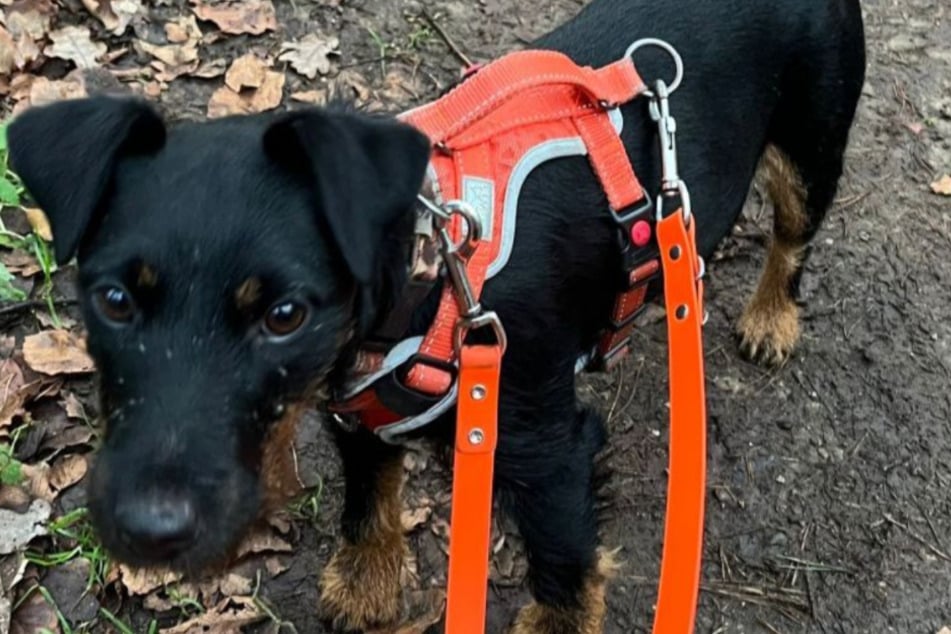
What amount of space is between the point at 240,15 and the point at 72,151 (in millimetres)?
3480

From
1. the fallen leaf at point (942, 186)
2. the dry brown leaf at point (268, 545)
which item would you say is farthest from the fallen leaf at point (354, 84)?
the fallen leaf at point (942, 186)

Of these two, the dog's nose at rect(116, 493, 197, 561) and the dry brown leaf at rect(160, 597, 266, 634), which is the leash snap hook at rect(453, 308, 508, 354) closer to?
the dog's nose at rect(116, 493, 197, 561)

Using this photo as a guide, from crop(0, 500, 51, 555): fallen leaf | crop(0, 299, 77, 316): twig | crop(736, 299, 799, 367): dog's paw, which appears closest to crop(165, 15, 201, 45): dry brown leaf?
crop(0, 299, 77, 316): twig

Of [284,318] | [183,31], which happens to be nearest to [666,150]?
[284,318]

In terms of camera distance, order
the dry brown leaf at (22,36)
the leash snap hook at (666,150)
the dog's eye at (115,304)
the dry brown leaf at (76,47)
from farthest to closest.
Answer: the dry brown leaf at (76,47)
the dry brown leaf at (22,36)
the leash snap hook at (666,150)
the dog's eye at (115,304)

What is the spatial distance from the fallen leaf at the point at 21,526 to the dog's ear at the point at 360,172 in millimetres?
2030

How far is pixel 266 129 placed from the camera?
2.45 meters

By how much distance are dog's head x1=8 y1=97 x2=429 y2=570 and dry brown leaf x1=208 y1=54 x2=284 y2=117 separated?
111 inches

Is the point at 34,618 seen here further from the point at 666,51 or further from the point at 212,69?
the point at 212,69

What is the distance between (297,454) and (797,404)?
188 centimetres

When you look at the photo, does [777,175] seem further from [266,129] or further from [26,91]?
[26,91]

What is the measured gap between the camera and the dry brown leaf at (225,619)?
3727 millimetres

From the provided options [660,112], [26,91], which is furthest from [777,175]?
[26,91]

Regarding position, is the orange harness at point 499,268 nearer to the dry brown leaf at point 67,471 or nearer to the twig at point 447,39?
the dry brown leaf at point 67,471
